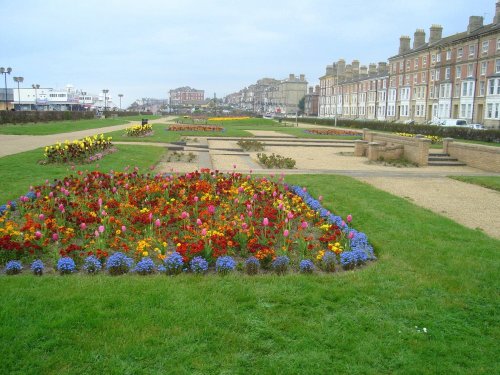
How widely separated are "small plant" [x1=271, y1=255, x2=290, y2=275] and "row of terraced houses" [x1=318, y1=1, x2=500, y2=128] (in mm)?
52564

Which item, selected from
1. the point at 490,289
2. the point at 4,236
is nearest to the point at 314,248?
the point at 490,289

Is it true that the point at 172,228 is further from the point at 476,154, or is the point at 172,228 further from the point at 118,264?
the point at 476,154

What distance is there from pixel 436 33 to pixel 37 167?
224 feet

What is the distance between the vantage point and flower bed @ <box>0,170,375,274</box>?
5.96 meters

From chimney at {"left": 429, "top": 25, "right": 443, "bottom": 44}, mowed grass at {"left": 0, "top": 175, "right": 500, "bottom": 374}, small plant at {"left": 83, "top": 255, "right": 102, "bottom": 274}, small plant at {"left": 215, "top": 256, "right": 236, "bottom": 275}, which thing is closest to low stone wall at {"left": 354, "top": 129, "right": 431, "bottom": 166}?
mowed grass at {"left": 0, "top": 175, "right": 500, "bottom": 374}

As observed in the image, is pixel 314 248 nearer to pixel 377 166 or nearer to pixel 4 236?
pixel 4 236

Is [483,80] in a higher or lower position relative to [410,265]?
higher

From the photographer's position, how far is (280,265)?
5.83m

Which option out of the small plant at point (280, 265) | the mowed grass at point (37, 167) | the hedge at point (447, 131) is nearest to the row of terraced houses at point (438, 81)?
the hedge at point (447, 131)

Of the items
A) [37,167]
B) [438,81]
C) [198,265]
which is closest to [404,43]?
[438,81]

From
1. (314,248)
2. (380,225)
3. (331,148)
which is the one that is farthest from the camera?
(331,148)

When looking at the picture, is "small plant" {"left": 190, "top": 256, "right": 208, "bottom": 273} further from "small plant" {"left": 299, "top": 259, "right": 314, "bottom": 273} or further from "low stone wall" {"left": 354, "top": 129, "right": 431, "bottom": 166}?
"low stone wall" {"left": 354, "top": 129, "right": 431, "bottom": 166}

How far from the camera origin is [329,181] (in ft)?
41.2

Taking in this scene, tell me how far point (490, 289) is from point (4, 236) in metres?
5.85
